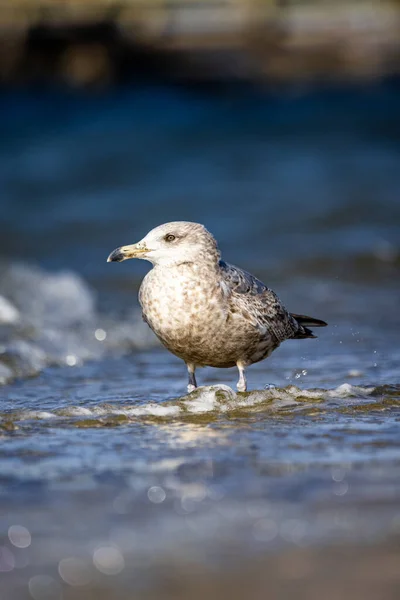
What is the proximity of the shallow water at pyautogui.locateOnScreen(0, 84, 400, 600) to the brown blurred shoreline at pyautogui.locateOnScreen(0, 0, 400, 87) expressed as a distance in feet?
8.43

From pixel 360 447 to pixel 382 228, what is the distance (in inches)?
387

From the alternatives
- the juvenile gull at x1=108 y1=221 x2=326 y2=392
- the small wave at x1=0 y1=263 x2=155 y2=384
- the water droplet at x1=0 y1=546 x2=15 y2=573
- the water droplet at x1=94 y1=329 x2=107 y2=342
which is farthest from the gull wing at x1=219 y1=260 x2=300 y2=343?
the water droplet at x1=0 y1=546 x2=15 y2=573

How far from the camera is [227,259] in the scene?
1191 centimetres

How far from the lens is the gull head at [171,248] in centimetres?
534

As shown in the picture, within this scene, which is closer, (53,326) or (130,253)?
(130,253)

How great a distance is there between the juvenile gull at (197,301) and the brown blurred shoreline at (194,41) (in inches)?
600

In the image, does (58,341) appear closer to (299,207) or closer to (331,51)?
(299,207)

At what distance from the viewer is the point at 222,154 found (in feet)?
59.0

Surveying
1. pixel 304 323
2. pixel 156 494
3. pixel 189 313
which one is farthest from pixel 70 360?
pixel 156 494

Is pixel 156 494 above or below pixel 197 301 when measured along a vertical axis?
below

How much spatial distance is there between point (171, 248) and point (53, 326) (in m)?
2.99

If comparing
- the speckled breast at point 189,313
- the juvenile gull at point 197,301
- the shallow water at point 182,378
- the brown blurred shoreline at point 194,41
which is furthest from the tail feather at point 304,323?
the brown blurred shoreline at point 194,41

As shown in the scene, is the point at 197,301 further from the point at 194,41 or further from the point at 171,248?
the point at 194,41

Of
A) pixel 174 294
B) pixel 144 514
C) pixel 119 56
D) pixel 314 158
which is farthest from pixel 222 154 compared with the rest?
pixel 144 514
